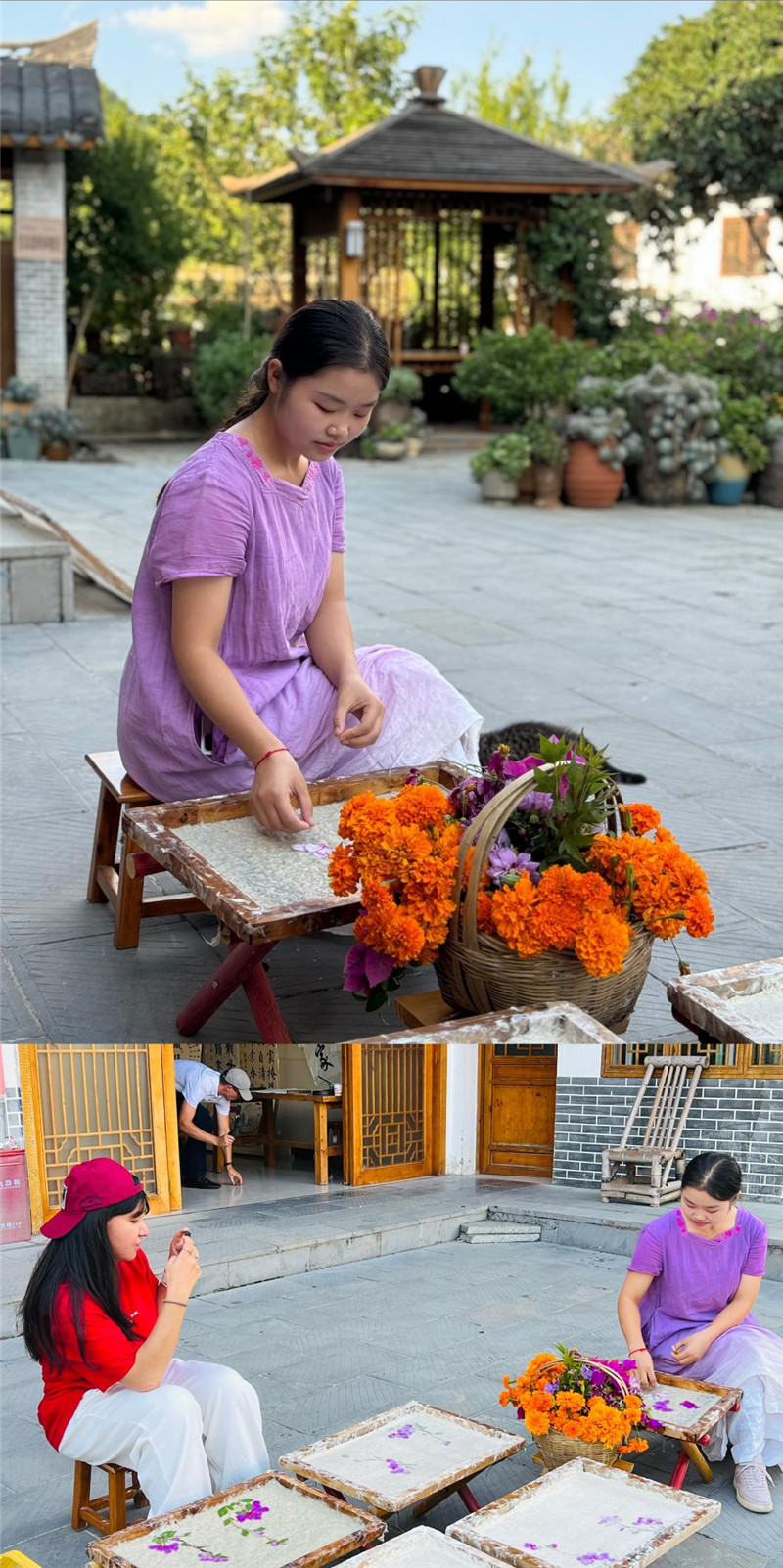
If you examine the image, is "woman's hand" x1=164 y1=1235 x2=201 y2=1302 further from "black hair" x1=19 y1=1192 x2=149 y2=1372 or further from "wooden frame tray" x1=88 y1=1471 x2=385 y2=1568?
"wooden frame tray" x1=88 y1=1471 x2=385 y2=1568

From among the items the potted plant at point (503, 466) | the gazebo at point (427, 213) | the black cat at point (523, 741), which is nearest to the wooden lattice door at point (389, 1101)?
the black cat at point (523, 741)

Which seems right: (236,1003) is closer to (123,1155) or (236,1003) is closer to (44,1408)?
(123,1155)

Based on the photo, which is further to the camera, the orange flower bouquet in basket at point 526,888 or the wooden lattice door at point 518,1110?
the wooden lattice door at point 518,1110

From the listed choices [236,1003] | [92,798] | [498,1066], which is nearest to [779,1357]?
[498,1066]

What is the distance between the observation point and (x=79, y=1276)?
1783mm

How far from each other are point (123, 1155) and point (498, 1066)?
0.49 m

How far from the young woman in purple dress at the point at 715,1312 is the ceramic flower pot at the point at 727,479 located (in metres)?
7.50

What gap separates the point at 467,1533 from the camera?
1804mm

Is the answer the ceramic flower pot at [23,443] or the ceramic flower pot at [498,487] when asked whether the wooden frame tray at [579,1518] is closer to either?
the ceramic flower pot at [498,487]

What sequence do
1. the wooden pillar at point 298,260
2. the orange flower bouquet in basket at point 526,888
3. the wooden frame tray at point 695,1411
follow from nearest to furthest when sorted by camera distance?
the orange flower bouquet in basket at point 526,888
the wooden frame tray at point 695,1411
the wooden pillar at point 298,260

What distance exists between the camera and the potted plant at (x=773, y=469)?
29.4ft

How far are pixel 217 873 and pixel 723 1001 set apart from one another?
615mm

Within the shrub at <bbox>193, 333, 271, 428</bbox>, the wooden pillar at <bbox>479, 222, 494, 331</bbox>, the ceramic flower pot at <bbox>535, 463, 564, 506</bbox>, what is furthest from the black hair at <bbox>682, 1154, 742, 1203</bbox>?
the wooden pillar at <bbox>479, 222, 494, 331</bbox>

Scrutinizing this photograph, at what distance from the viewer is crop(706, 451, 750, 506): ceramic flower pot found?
9.00 meters
